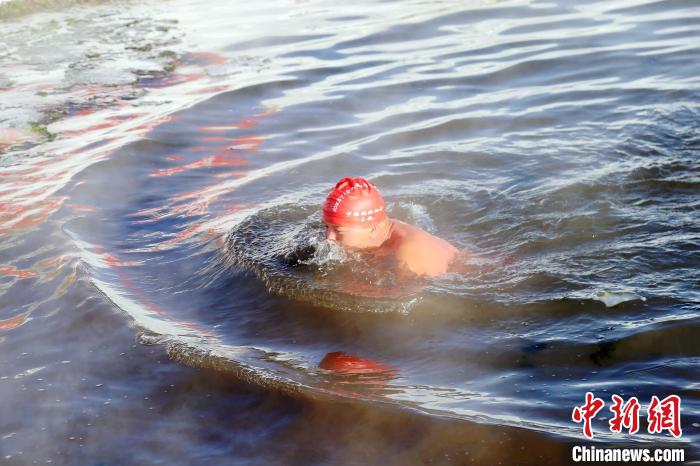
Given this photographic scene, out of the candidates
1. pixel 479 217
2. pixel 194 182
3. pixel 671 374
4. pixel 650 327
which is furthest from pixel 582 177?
pixel 194 182


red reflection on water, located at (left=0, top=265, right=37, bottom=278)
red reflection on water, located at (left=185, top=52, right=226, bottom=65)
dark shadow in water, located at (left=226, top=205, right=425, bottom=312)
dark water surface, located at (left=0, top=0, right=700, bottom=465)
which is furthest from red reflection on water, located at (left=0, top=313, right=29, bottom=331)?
red reflection on water, located at (left=185, top=52, right=226, bottom=65)

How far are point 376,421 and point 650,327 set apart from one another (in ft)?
5.78

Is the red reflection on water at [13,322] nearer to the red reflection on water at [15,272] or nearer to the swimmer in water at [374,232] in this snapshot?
the red reflection on water at [15,272]

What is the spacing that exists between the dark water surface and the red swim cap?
342mm

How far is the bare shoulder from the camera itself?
5.33m

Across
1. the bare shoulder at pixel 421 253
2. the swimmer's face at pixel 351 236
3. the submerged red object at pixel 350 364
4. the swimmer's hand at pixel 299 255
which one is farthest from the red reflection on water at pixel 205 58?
the submerged red object at pixel 350 364

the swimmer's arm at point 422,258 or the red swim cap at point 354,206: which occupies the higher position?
the red swim cap at point 354,206

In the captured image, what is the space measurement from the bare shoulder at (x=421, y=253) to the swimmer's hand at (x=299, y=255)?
2.52ft

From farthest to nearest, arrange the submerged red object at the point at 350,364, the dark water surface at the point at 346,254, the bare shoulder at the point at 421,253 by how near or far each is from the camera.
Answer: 1. the bare shoulder at the point at 421,253
2. the submerged red object at the point at 350,364
3. the dark water surface at the point at 346,254

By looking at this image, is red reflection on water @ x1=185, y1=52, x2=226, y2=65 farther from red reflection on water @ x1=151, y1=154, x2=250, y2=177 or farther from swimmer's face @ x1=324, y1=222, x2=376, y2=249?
swimmer's face @ x1=324, y1=222, x2=376, y2=249

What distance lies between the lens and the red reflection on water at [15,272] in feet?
18.5

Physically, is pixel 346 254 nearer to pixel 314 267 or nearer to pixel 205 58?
pixel 314 267

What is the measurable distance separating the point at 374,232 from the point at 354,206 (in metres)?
0.27

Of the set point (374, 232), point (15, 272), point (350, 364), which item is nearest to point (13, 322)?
point (15, 272)
